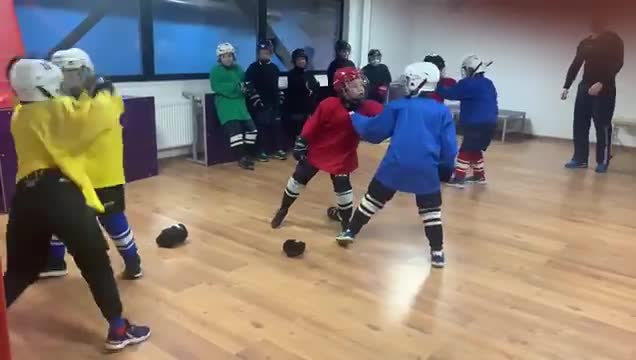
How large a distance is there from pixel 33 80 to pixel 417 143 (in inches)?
62.8

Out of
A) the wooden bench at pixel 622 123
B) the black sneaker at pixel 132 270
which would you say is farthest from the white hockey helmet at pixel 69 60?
the wooden bench at pixel 622 123

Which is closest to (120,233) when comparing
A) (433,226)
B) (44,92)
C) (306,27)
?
(44,92)

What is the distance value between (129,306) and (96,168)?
55cm

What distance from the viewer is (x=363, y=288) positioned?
8.30 feet

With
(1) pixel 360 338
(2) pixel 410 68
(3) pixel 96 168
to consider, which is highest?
(2) pixel 410 68

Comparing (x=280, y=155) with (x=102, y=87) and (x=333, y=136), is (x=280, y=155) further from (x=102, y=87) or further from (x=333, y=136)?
(x=102, y=87)

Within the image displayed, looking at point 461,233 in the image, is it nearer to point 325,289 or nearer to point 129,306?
point 325,289

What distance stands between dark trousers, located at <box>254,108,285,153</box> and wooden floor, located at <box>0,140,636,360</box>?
1.06 meters

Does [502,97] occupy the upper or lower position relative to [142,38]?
lower

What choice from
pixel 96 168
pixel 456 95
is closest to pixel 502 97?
pixel 456 95

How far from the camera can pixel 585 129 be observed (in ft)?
16.6

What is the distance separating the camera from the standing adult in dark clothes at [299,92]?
521cm

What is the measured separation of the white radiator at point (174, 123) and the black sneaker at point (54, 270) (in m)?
2.28

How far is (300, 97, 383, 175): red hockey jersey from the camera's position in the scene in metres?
3.00
